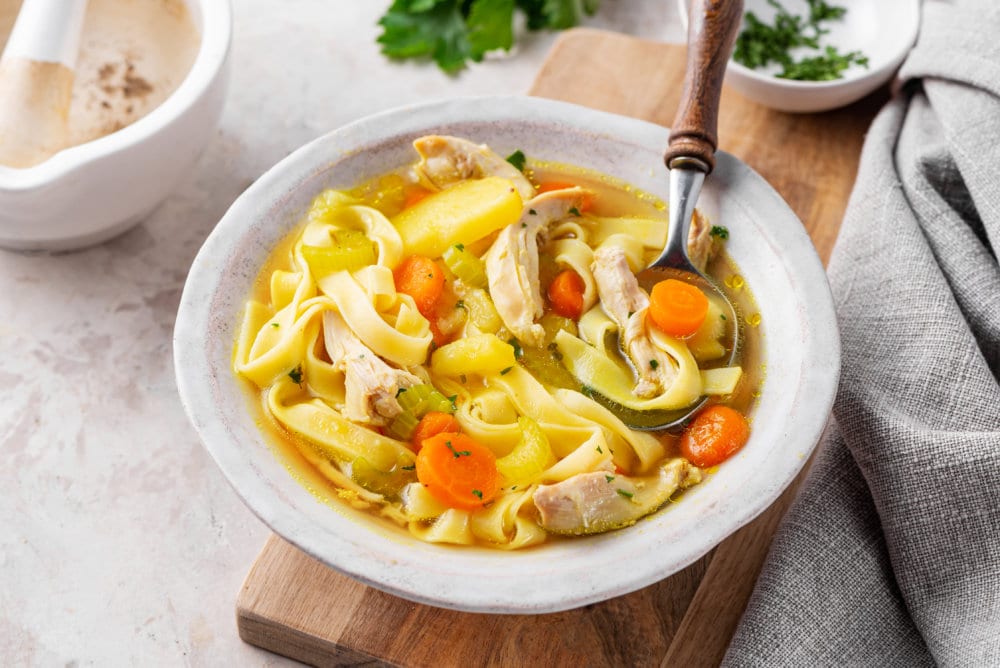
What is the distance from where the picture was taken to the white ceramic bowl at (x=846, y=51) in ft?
16.2

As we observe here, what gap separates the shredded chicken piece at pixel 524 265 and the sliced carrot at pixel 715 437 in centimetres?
69

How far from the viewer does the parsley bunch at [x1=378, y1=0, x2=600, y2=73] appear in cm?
561

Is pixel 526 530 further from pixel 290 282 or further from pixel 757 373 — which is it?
pixel 290 282

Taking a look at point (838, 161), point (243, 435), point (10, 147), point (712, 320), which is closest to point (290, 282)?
point (243, 435)

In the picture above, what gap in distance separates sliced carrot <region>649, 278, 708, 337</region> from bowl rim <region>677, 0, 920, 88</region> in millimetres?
1542

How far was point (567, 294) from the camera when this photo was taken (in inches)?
158

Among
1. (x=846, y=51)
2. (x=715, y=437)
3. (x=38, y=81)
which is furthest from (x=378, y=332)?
(x=846, y=51)

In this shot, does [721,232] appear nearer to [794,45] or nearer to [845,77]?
[845,77]

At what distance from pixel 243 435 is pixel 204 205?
198 centimetres

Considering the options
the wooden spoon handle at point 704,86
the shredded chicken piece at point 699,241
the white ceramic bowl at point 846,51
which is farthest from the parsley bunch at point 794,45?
the shredded chicken piece at point 699,241

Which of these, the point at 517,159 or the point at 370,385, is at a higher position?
the point at 517,159

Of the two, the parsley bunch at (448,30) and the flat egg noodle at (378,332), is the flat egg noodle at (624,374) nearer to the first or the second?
the flat egg noodle at (378,332)

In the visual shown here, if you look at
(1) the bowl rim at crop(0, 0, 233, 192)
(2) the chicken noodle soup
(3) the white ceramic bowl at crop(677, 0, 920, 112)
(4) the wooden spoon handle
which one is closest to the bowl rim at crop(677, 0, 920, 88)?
(3) the white ceramic bowl at crop(677, 0, 920, 112)

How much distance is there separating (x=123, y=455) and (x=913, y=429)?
321 cm
